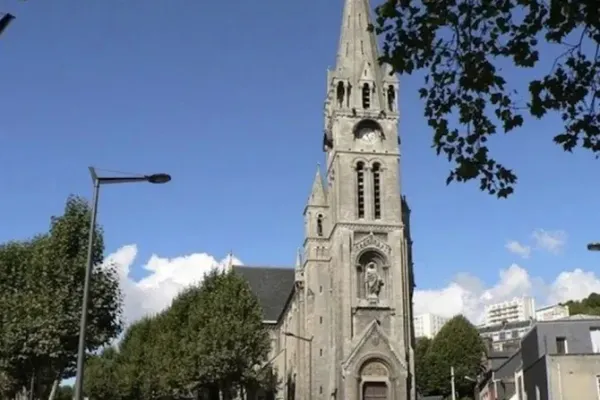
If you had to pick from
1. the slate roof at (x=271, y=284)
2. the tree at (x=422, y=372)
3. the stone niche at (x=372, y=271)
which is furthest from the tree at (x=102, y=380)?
the tree at (x=422, y=372)

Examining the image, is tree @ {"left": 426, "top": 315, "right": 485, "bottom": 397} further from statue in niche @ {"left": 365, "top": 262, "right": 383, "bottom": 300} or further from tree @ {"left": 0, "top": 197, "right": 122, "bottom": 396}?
tree @ {"left": 0, "top": 197, "right": 122, "bottom": 396}

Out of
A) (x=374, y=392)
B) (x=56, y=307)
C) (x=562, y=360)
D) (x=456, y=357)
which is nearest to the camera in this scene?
(x=56, y=307)

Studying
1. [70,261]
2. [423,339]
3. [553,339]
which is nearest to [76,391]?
[70,261]

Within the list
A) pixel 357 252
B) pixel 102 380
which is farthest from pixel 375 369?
pixel 102 380

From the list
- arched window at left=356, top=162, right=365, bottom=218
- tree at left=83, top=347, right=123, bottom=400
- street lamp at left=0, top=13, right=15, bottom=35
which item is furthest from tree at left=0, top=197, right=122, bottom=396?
tree at left=83, top=347, right=123, bottom=400

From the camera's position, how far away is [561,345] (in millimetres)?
42438

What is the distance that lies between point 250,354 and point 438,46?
42.1 meters

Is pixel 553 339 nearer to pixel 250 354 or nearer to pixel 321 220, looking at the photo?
pixel 250 354

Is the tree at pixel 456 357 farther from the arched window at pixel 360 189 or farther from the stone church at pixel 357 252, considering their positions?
the arched window at pixel 360 189

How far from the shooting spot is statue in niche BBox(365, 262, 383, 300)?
186 feet

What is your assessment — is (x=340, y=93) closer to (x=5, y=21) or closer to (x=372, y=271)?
(x=372, y=271)

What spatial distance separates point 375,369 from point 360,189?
14.1 metres

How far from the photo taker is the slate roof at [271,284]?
85875 mm

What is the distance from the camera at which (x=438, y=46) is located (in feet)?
36.2
